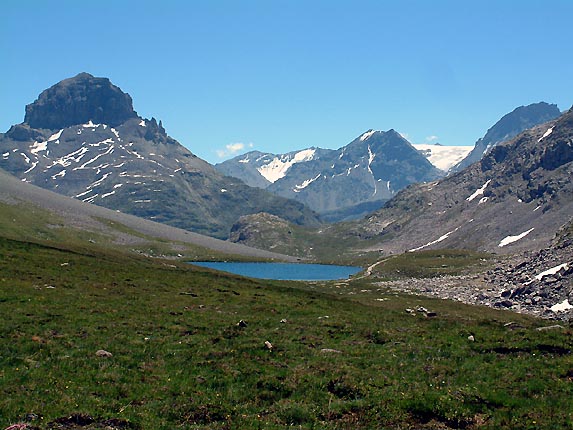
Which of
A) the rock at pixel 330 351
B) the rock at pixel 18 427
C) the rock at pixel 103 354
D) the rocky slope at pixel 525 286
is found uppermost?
the rock at pixel 18 427

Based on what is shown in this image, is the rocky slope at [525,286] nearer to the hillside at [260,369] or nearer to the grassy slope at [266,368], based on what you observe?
the hillside at [260,369]

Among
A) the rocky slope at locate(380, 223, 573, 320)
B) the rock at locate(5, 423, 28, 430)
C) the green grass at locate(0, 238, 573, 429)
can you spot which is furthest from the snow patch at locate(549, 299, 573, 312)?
the rock at locate(5, 423, 28, 430)

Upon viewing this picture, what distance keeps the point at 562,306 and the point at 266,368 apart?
285ft

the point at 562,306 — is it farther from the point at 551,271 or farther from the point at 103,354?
the point at 103,354

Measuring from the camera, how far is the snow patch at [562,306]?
321ft

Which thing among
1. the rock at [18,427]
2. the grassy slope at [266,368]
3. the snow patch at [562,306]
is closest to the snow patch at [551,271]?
the snow patch at [562,306]

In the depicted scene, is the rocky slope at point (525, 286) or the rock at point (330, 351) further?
the rocky slope at point (525, 286)

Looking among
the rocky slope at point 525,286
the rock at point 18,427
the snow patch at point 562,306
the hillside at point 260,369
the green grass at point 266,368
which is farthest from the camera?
the rocky slope at point 525,286

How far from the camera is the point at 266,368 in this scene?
101ft

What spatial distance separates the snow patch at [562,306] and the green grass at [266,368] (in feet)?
192

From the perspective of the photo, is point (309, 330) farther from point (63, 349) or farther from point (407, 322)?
point (63, 349)

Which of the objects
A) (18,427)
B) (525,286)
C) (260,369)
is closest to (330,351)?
(260,369)

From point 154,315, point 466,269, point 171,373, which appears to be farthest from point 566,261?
point 171,373

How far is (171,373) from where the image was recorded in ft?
96.4
